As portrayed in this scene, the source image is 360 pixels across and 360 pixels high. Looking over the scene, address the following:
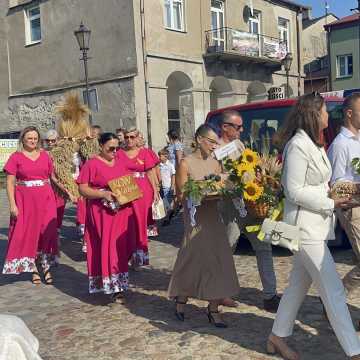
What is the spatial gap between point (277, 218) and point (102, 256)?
93.8 inches

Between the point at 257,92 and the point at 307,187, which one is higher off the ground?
the point at 257,92

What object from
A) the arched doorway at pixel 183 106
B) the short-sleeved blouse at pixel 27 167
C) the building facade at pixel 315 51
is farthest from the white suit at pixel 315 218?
the building facade at pixel 315 51

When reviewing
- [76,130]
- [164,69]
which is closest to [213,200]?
[76,130]

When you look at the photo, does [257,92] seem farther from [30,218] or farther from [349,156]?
[349,156]

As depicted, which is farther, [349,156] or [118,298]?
[118,298]

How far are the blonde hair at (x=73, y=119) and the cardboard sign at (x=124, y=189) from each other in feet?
9.35

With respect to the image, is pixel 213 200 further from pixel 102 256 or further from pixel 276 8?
pixel 276 8

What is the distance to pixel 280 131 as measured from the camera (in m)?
3.95

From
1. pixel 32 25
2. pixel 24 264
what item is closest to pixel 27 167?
pixel 24 264

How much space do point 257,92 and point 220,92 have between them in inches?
112

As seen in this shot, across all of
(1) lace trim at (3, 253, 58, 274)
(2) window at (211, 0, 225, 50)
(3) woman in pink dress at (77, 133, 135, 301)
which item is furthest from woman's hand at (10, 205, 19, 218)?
(2) window at (211, 0, 225, 50)

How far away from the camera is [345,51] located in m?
37.9

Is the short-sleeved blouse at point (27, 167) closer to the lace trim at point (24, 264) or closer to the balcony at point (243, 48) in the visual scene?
the lace trim at point (24, 264)

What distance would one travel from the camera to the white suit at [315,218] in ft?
12.1
